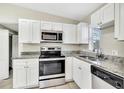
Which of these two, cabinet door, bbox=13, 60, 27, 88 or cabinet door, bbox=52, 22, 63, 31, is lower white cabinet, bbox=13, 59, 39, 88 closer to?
cabinet door, bbox=13, 60, 27, 88

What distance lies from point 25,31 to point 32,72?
48.2 inches

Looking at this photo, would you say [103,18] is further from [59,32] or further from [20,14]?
[20,14]

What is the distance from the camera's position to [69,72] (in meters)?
3.37

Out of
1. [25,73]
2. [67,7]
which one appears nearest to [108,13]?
[67,7]

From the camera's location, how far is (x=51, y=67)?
3145 mm

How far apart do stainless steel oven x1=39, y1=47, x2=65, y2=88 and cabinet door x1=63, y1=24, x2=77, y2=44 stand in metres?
0.77

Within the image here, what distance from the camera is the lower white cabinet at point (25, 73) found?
2.82m

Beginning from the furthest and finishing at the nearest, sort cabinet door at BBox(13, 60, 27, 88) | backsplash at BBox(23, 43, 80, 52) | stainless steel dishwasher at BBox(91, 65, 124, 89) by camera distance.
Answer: backsplash at BBox(23, 43, 80, 52)
cabinet door at BBox(13, 60, 27, 88)
stainless steel dishwasher at BBox(91, 65, 124, 89)

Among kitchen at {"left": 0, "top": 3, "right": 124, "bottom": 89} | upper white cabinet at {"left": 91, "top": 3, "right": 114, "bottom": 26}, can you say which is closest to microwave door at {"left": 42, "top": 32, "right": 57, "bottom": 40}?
kitchen at {"left": 0, "top": 3, "right": 124, "bottom": 89}

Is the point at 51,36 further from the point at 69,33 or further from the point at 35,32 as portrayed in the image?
the point at 69,33

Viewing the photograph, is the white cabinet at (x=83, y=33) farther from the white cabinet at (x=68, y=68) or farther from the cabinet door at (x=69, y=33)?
the white cabinet at (x=68, y=68)

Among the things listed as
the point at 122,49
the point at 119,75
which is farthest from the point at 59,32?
the point at 119,75

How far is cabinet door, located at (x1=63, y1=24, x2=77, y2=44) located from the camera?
371 cm
